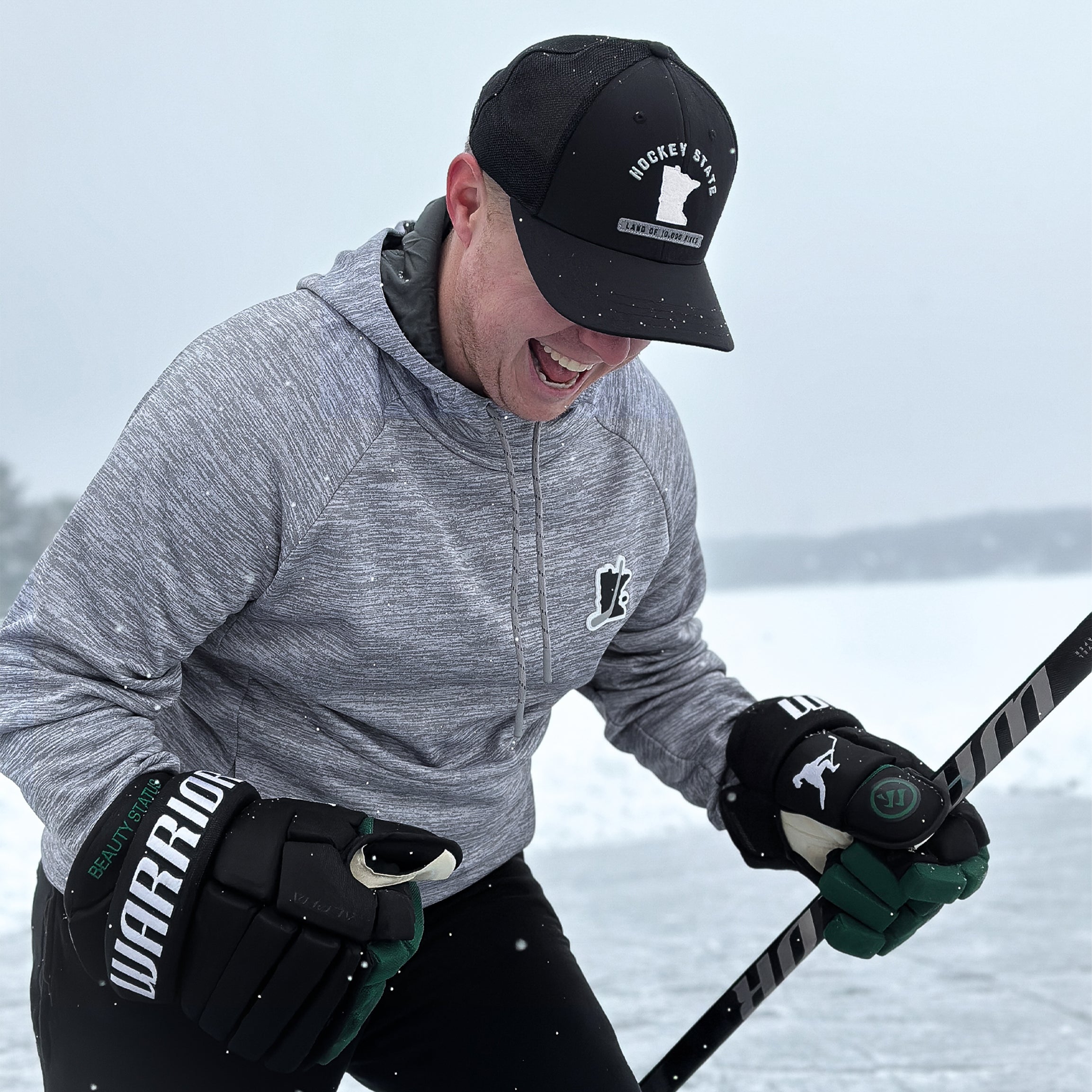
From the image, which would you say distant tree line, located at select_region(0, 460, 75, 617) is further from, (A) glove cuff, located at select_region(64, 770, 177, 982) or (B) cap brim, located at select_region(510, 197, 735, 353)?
(B) cap brim, located at select_region(510, 197, 735, 353)

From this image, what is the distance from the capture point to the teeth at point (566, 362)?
100 centimetres

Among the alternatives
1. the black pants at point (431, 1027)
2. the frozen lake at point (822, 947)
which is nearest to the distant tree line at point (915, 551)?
the frozen lake at point (822, 947)

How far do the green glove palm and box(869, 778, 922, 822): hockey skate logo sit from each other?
55 millimetres

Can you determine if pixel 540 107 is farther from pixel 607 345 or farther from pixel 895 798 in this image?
pixel 895 798

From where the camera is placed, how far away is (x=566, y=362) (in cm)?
101

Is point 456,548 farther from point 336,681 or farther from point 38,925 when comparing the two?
point 38,925

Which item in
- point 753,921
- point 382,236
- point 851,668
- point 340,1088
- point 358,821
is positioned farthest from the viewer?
point 851,668

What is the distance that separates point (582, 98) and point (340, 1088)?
1717 mm

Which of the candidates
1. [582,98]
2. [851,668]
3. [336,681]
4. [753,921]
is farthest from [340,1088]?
[851,668]

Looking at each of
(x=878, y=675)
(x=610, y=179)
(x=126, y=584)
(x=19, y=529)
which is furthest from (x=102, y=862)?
(x=19, y=529)

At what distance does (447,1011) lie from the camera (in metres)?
1.16

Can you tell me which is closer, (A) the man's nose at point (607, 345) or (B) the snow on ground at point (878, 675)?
(A) the man's nose at point (607, 345)

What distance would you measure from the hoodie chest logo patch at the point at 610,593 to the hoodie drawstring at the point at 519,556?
0.06 m

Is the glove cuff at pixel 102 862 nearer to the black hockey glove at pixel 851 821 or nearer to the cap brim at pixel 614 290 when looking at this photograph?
the cap brim at pixel 614 290
